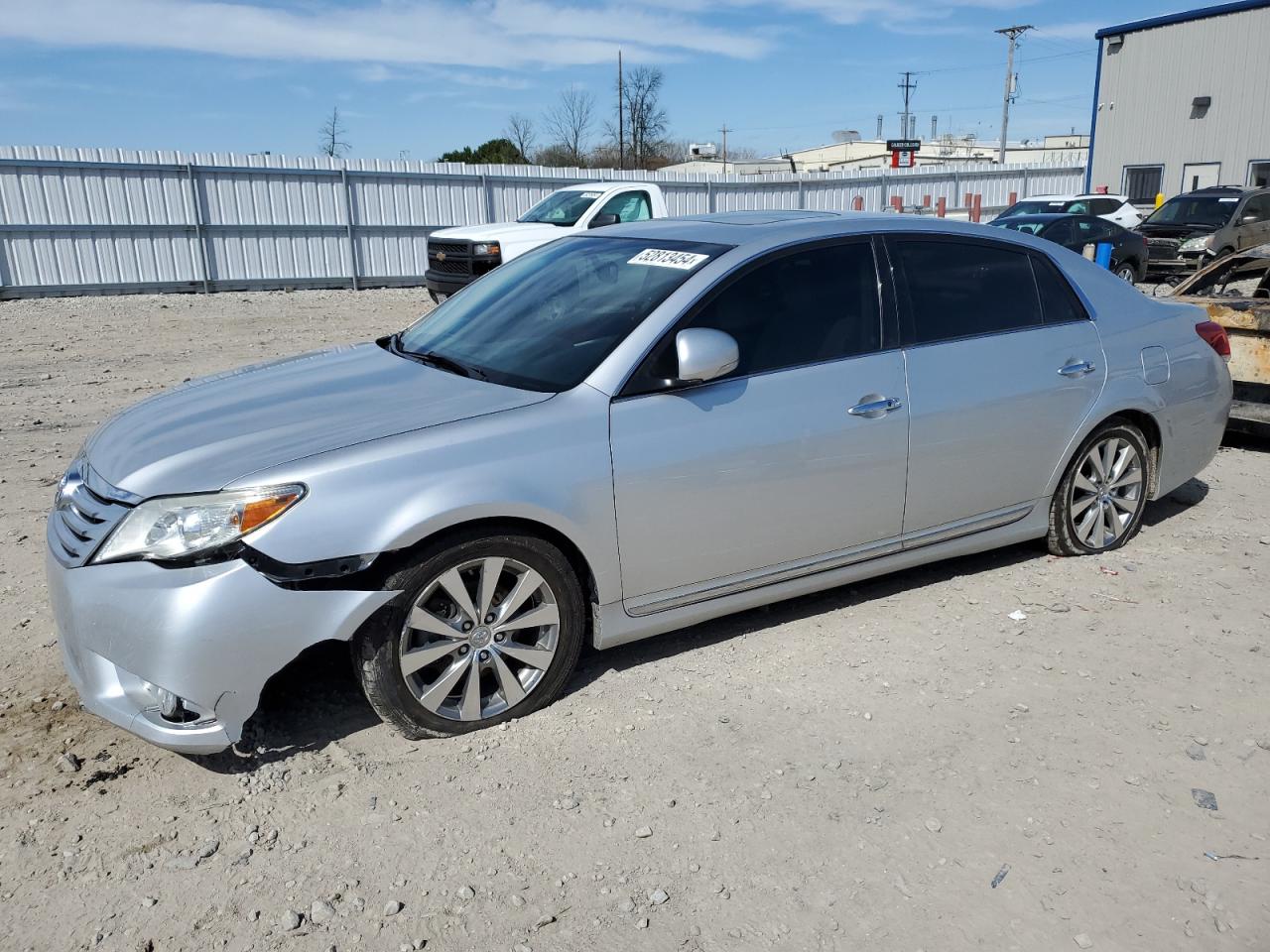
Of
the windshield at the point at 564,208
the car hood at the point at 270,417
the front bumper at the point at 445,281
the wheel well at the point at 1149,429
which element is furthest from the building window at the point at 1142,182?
the car hood at the point at 270,417

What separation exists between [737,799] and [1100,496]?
9.53ft

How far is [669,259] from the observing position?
158 inches

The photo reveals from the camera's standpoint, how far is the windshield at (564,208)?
14.7 m

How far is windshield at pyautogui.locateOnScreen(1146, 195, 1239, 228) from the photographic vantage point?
739 inches

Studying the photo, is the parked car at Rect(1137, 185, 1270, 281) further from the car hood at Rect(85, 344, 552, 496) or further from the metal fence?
the car hood at Rect(85, 344, 552, 496)

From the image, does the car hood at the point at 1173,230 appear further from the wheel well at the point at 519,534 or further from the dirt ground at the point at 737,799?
the wheel well at the point at 519,534

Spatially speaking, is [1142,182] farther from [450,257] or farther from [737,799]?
[737,799]

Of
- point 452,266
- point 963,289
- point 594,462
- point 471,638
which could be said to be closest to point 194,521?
point 471,638

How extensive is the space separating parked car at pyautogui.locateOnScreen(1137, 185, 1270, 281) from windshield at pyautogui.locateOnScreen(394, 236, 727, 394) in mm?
16986

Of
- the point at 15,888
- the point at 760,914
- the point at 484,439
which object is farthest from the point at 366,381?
the point at 760,914

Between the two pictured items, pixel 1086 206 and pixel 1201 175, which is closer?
pixel 1086 206

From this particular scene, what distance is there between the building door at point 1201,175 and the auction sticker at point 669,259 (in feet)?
107

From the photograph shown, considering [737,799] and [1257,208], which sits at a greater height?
[1257,208]

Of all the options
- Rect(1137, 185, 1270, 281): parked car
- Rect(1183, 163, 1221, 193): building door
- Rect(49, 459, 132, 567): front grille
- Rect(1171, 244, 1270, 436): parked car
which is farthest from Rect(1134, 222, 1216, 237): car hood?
Rect(49, 459, 132, 567): front grille
